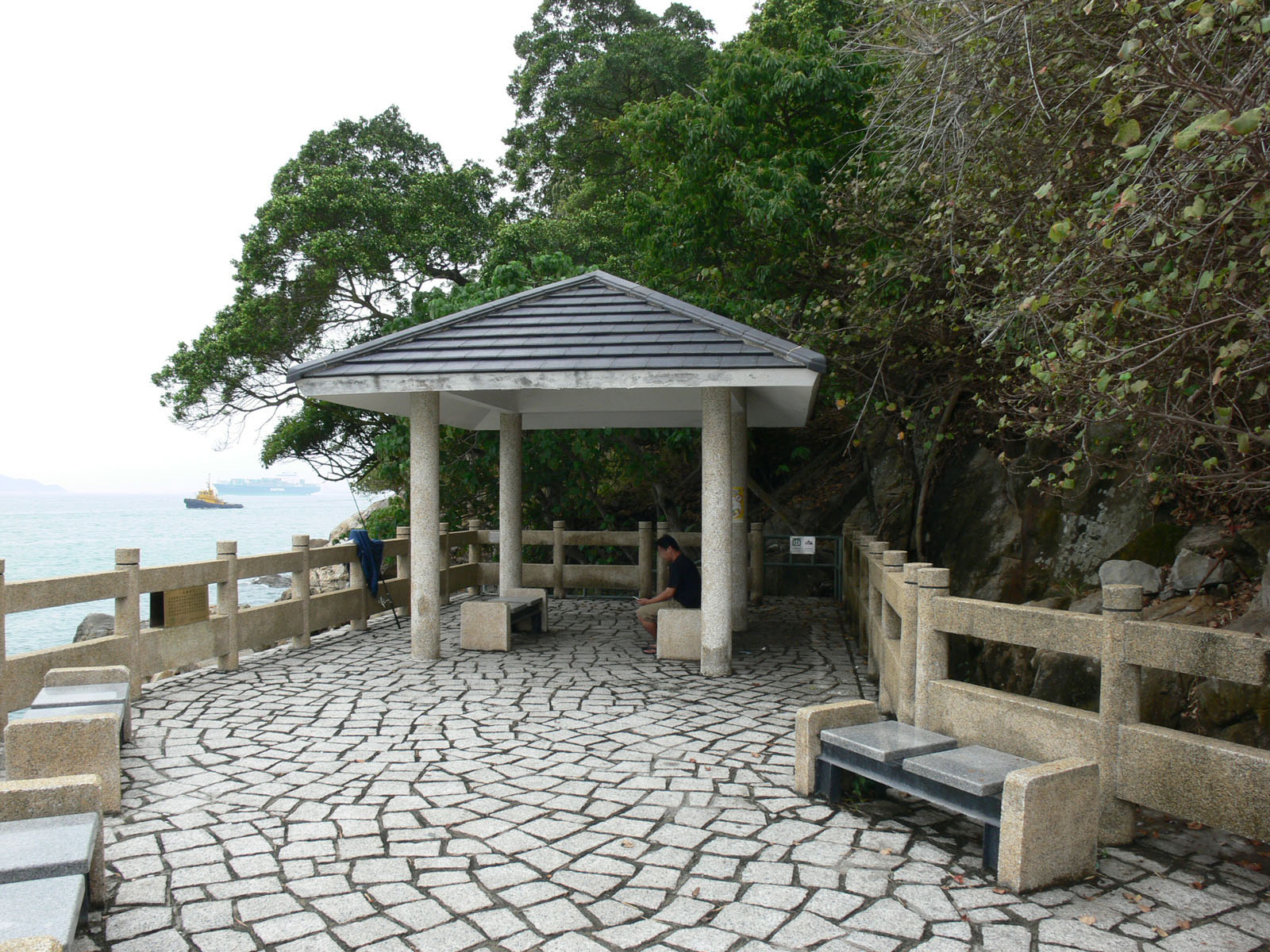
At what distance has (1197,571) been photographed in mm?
7727

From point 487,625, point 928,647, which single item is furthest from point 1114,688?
point 487,625

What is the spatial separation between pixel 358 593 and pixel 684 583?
15.2 feet

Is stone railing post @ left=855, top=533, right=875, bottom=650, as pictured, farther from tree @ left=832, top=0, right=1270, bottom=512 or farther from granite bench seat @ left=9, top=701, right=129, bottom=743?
granite bench seat @ left=9, top=701, right=129, bottom=743

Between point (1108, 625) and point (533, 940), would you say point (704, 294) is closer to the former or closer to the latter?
point (1108, 625)

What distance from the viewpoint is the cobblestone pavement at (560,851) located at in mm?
3617

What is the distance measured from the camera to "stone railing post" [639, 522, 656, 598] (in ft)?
47.4

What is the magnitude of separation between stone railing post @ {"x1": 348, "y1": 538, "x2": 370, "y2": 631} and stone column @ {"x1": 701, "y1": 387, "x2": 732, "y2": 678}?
5.22m

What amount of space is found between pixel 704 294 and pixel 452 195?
9038mm

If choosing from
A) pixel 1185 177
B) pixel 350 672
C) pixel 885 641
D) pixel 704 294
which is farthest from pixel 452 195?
pixel 1185 177

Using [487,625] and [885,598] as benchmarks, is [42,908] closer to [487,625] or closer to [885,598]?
[885,598]

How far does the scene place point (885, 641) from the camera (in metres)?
6.97

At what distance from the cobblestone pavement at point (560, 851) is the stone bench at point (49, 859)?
1.48 feet

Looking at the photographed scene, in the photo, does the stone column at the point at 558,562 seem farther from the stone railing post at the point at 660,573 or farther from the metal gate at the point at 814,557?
the metal gate at the point at 814,557

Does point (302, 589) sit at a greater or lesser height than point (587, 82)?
lesser
